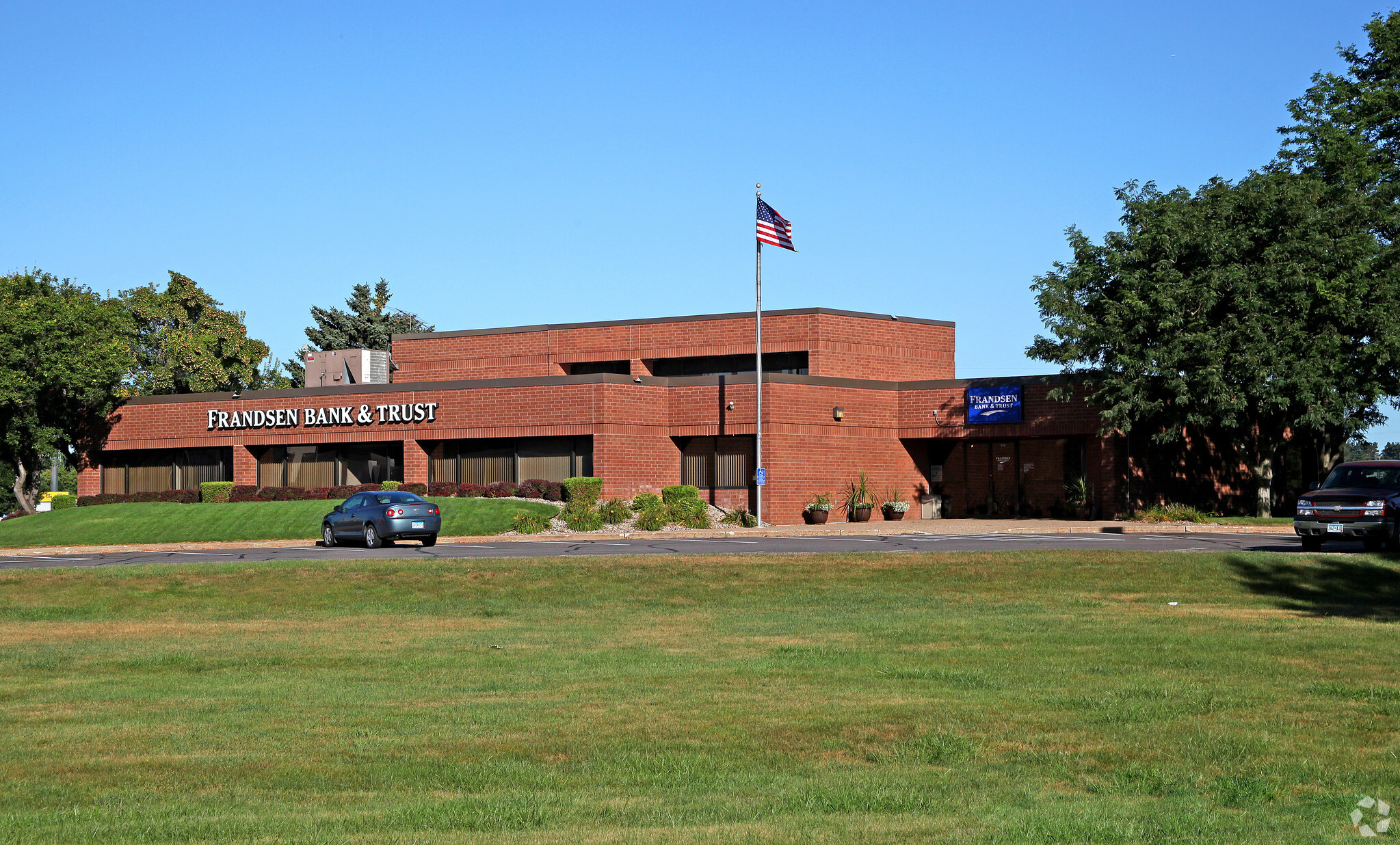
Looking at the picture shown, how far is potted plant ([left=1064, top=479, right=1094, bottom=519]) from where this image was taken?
42.5m

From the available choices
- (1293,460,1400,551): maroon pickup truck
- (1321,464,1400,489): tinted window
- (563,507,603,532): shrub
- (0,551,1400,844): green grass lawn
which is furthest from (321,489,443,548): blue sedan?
(1321,464,1400,489): tinted window

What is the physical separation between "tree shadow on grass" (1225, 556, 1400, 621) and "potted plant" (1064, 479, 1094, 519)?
68.3 feet

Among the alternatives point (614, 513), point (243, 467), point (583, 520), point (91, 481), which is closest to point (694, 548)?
point (583, 520)

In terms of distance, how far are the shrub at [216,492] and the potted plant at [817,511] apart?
2102 centimetres

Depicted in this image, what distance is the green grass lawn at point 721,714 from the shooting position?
23.9 ft

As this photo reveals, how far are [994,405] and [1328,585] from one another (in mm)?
23948

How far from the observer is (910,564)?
22469mm

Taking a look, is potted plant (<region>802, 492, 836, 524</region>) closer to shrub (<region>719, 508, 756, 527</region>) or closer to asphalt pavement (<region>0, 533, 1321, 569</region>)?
shrub (<region>719, 508, 756, 527</region>)

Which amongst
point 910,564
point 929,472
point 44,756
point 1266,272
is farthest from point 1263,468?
point 44,756

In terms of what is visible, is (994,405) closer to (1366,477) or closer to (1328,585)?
(1366,477)

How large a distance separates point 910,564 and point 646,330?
29641 mm

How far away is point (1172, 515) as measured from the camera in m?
38.1

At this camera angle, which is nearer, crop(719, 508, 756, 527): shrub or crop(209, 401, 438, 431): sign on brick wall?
crop(719, 508, 756, 527): shrub

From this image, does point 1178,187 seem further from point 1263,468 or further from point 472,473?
point 472,473
